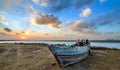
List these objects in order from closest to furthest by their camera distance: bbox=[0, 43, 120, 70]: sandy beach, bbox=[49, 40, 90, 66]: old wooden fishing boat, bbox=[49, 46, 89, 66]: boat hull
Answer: bbox=[49, 40, 90, 66]: old wooden fishing boat → bbox=[49, 46, 89, 66]: boat hull → bbox=[0, 43, 120, 70]: sandy beach

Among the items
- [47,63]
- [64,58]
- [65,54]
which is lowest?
[47,63]

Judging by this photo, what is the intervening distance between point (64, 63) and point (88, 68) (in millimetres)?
2924

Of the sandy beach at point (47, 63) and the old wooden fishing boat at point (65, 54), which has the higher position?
the old wooden fishing boat at point (65, 54)

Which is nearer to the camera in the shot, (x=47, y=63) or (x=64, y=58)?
(x=64, y=58)

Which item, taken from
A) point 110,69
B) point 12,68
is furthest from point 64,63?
point 12,68

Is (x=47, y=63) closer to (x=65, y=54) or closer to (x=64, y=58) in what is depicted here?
(x=64, y=58)

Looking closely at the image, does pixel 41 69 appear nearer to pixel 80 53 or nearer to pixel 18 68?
pixel 18 68

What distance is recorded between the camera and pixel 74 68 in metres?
13.7

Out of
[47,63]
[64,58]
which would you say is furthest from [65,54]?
[47,63]

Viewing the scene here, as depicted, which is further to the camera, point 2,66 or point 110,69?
point 2,66

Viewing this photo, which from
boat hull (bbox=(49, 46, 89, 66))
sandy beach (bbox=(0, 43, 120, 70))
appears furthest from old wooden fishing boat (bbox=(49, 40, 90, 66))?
sandy beach (bbox=(0, 43, 120, 70))

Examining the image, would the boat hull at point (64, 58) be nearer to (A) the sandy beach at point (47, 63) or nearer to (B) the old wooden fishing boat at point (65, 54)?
(B) the old wooden fishing boat at point (65, 54)

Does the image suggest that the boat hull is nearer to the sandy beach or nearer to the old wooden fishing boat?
the old wooden fishing boat

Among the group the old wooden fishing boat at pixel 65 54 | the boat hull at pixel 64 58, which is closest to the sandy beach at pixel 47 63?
the boat hull at pixel 64 58
